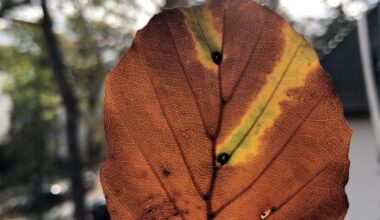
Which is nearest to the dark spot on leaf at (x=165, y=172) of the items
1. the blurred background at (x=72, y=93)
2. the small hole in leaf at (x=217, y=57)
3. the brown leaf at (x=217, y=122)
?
the brown leaf at (x=217, y=122)

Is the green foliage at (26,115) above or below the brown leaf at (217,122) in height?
below

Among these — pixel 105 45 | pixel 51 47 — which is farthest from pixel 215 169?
pixel 105 45

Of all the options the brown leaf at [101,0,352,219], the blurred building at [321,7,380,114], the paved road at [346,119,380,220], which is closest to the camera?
the brown leaf at [101,0,352,219]

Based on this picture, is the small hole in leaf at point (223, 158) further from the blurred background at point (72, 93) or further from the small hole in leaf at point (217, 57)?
the blurred background at point (72, 93)

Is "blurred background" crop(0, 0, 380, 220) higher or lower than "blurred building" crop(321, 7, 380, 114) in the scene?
lower

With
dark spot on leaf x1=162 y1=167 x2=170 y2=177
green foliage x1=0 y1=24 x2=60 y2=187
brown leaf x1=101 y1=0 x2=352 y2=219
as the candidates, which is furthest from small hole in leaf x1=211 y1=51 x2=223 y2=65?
green foliage x1=0 y1=24 x2=60 y2=187

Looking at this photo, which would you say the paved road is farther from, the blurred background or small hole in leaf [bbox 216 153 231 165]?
small hole in leaf [bbox 216 153 231 165]

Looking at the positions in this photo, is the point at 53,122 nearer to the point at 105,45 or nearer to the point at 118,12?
the point at 105,45
